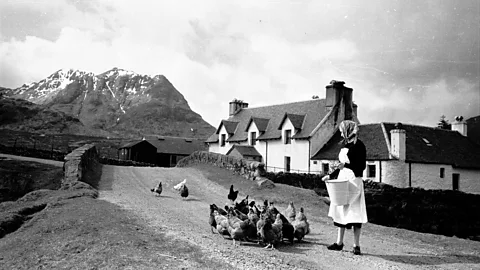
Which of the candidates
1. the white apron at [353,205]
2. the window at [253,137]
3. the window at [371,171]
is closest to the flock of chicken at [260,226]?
the white apron at [353,205]

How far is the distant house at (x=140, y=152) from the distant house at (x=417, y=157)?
28.4m

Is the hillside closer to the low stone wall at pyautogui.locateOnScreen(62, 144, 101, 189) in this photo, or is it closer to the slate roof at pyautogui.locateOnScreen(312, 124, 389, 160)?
the slate roof at pyautogui.locateOnScreen(312, 124, 389, 160)

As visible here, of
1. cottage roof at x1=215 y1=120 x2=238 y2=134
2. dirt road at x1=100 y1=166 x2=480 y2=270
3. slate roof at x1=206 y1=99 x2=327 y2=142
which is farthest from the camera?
cottage roof at x1=215 y1=120 x2=238 y2=134

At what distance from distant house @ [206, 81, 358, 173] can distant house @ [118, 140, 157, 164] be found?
47.2 ft

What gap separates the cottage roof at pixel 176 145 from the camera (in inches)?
2648

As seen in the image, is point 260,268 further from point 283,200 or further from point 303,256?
point 283,200

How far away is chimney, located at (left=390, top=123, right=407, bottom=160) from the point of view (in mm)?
35156

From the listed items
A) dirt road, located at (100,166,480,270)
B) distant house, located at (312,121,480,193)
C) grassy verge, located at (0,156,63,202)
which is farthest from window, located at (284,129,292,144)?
dirt road, located at (100,166,480,270)

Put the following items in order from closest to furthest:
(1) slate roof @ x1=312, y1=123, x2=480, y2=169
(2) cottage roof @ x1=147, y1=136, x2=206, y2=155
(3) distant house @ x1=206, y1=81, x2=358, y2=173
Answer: (1) slate roof @ x1=312, y1=123, x2=480, y2=169 < (3) distant house @ x1=206, y1=81, x2=358, y2=173 < (2) cottage roof @ x1=147, y1=136, x2=206, y2=155

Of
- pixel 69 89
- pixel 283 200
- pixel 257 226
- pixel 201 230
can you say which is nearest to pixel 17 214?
pixel 201 230

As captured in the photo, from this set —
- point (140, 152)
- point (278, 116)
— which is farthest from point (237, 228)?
point (140, 152)

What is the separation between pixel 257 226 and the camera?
998cm

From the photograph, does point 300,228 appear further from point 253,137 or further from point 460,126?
point 460,126

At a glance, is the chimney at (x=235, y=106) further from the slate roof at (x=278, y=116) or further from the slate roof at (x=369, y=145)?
the slate roof at (x=369, y=145)
